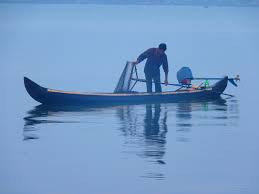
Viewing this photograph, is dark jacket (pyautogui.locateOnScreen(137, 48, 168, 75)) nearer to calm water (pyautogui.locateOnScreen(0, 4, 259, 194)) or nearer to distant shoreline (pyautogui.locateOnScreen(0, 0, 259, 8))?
calm water (pyautogui.locateOnScreen(0, 4, 259, 194))

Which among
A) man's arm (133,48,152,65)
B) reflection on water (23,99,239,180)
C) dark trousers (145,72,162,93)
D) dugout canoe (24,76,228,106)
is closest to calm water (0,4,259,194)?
reflection on water (23,99,239,180)

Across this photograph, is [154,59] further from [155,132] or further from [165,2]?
[165,2]

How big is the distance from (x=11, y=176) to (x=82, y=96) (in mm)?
7718

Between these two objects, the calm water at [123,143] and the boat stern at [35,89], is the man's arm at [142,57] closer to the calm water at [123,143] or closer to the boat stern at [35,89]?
the calm water at [123,143]

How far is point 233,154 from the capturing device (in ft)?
66.4

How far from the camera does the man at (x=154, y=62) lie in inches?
1027

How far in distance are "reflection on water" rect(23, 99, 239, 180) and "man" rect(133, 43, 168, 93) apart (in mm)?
696

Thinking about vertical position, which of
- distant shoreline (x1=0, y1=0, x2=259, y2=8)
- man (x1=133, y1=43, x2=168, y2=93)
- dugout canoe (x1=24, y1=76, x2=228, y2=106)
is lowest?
dugout canoe (x1=24, y1=76, x2=228, y2=106)

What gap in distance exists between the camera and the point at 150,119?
80.6ft

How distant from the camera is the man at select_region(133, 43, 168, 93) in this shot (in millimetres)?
26094

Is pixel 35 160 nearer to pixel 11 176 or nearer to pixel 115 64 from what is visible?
pixel 11 176

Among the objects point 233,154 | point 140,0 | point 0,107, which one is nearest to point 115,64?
point 0,107

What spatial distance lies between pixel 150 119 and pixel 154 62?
2.25 meters

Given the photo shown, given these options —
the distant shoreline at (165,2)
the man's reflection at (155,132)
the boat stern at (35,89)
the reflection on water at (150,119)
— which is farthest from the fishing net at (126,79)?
the distant shoreline at (165,2)
